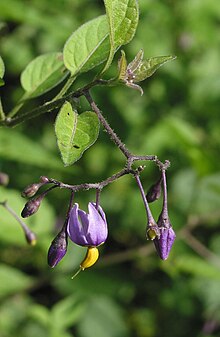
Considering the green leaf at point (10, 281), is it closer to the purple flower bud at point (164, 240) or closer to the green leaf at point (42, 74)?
the green leaf at point (42, 74)

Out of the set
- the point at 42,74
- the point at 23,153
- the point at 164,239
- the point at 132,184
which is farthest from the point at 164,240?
the point at 132,184

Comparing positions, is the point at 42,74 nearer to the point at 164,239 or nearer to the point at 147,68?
the point at 147,68

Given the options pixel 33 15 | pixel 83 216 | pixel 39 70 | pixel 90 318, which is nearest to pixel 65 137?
pixel 83 216

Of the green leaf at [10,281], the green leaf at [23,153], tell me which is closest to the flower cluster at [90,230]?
the green leaf at [23,153]

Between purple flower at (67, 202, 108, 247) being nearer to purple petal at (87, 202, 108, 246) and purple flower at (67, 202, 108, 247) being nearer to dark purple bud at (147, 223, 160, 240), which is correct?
purple petal at (87, 202, 108, 246)

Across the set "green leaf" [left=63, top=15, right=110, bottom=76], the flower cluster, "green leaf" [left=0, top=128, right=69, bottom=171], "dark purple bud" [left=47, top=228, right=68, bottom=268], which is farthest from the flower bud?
"green leaf" [left=0, top=128, right=69, bottom=171]
